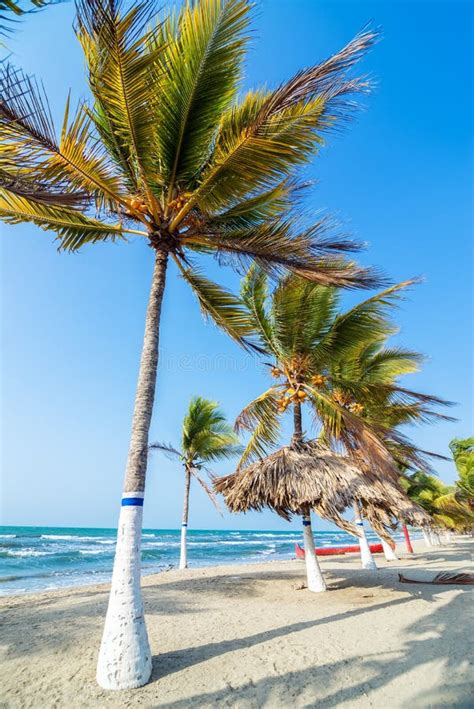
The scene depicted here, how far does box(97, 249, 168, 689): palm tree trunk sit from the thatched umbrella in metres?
3.83

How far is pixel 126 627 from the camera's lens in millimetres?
3652

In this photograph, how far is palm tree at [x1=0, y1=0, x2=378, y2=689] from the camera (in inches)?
148

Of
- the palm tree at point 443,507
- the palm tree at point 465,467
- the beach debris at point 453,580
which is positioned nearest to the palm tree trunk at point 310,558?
the beach debris at point 453,580

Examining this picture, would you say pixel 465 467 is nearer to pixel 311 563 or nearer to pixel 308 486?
pixel 311 563

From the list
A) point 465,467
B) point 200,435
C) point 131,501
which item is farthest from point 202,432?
point 465,467

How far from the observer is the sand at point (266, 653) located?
3.46 m

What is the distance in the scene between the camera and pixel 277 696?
3.48 metres

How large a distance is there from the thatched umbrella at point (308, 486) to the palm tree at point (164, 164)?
388 cm

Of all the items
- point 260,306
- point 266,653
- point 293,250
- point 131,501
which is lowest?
point 266,653

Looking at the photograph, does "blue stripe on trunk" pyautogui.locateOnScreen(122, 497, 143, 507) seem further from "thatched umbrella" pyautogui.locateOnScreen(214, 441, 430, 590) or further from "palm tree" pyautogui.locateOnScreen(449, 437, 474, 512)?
"palm tree" pyautogui.locateOnScreen(449, 437, 474, 512)

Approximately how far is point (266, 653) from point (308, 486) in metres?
3.21

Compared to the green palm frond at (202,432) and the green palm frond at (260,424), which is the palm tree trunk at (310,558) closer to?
the green palm frond at (260,424)

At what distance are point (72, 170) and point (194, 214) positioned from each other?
5.55 feet

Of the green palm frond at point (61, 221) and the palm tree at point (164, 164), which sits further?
the green palm frond at point (61, 221)
